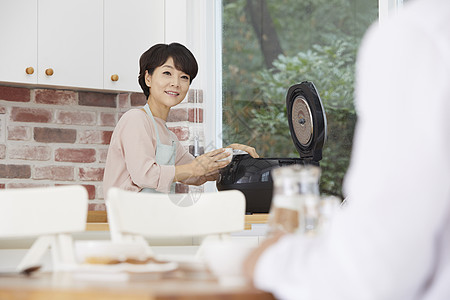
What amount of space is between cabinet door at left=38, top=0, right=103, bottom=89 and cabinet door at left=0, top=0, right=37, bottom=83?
3cm

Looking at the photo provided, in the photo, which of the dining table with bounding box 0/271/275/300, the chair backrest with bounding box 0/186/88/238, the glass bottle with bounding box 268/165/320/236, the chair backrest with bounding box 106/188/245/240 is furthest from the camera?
the chair backrest with bounding box 106/188/245/240

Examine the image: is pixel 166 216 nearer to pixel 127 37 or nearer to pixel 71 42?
pixel 71 42

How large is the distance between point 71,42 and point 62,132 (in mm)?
481

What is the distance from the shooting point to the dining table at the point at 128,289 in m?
→ 0.73

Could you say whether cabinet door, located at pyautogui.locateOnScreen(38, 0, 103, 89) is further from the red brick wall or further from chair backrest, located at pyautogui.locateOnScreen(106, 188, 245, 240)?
chair backrest, located at pyautogui.locateOnScreen(106, 188, 245, 240)

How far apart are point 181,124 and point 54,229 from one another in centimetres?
224

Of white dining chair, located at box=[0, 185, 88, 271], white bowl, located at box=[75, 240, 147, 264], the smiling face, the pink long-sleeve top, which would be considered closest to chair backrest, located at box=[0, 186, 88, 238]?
white dining chair, located at box=[0, 185, 88, 271]

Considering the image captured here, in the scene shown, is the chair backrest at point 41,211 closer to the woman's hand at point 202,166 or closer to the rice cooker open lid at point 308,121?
the woman's hand at point 202,166

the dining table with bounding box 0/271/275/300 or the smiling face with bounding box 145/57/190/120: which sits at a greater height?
the smiling face with bounding box 145/57/190/120

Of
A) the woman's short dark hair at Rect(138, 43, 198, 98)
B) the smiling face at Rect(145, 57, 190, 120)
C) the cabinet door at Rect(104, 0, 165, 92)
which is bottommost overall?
the smiling face at Rect(145, 57, 190, 120)

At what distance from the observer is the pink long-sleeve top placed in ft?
8.52

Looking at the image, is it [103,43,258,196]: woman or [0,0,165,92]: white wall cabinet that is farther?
[0,0,165,92]: white wall cabinet

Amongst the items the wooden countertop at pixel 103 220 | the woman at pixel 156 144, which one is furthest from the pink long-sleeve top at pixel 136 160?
the wooden countertop at pixel 103 220

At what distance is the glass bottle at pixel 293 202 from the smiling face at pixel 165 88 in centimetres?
205
